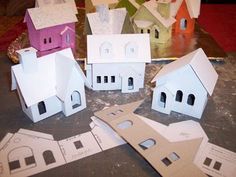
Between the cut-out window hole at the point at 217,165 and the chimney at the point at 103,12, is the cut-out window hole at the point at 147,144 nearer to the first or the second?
the cut-out window hole at the point at 217,165

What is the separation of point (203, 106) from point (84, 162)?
1.21 ft

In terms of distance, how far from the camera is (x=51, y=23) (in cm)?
110

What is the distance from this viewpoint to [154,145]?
704 millimetres

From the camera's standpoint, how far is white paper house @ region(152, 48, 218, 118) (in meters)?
0.80

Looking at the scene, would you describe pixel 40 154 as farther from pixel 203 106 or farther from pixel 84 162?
pixel 203 106

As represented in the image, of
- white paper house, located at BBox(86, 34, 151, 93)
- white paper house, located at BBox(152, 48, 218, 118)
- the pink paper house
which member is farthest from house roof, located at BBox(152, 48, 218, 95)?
the pink paper house

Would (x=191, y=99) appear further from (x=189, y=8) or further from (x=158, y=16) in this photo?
(x=189, y=8)

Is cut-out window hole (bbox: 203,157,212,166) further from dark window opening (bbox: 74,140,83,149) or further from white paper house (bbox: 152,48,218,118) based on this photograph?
dark window opening (bbox: 74,140,83,149)

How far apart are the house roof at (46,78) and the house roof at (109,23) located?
0.30 metres

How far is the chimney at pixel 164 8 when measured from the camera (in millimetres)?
1181

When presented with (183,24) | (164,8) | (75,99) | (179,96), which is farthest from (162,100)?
(183,24)

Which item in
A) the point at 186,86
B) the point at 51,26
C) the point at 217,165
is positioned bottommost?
the point at 217,165

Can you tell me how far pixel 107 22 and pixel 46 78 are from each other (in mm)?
411

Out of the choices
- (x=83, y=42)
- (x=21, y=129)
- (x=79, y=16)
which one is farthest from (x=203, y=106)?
(x=79, y=16)
